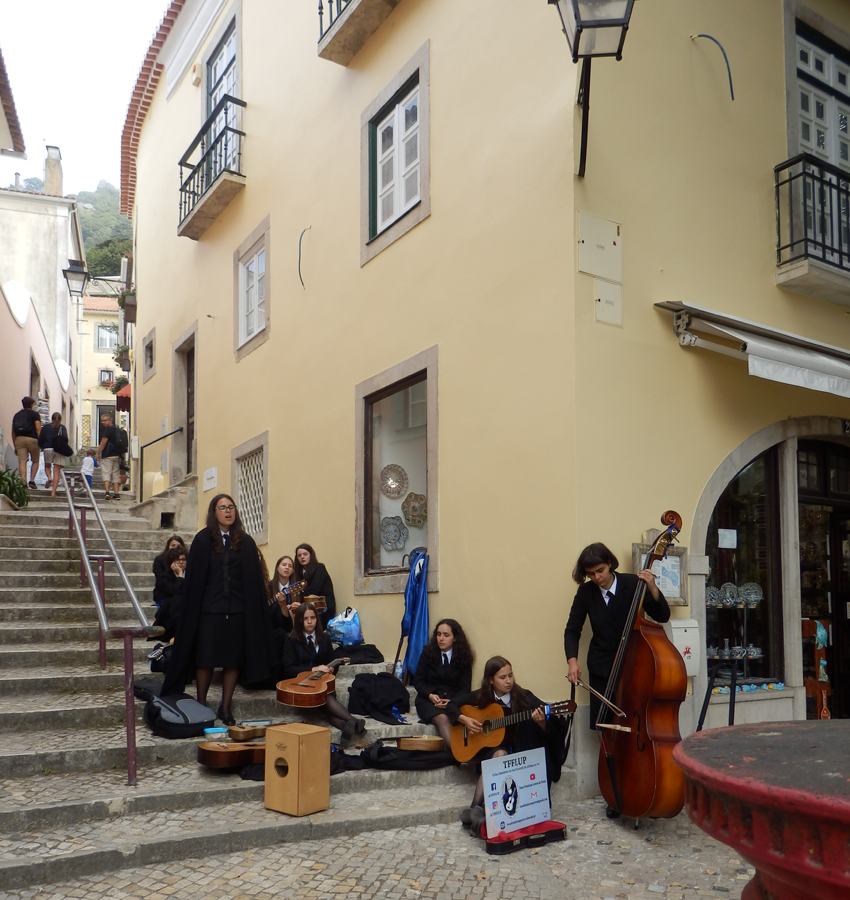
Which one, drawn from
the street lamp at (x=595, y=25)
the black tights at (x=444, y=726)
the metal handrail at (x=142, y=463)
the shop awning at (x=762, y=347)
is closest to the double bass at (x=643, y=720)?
the black tights at (x=444, y=726)

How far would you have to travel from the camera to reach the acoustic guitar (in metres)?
5.53

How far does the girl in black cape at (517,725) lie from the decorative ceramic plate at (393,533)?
2.75 meters

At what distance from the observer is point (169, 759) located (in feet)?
19.1

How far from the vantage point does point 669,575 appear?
20.7ft

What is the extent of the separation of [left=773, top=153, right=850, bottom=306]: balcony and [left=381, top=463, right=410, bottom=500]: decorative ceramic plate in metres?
3.64

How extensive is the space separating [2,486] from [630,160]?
9026 millimetres

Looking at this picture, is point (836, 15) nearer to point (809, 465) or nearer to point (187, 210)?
point (809, 465)

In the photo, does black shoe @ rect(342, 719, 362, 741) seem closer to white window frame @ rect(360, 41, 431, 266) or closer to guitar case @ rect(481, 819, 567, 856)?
guitar case @ rect(481, 819, 567, 856)

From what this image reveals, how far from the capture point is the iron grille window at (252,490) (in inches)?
435

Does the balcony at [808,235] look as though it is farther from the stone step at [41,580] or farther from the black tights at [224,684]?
the stone step at [41,580]

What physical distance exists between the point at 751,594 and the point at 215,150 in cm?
939

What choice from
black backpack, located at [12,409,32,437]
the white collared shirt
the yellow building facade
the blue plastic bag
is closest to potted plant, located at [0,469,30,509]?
black backpack, located at [12,409,32,437]

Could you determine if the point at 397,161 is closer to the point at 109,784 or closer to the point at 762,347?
the point at 762,347

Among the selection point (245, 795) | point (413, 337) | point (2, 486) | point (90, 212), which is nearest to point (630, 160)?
point (413, 337)
